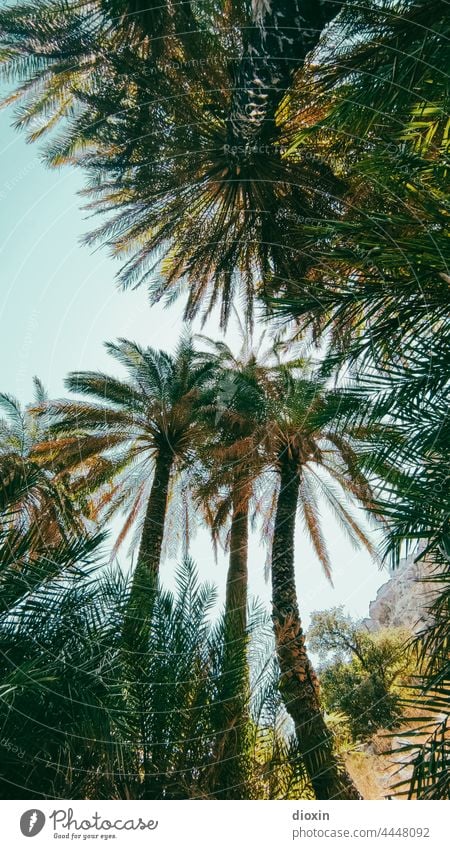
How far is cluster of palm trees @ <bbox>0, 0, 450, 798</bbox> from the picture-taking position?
9.68ft

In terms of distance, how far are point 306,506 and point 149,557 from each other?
12.4 ft

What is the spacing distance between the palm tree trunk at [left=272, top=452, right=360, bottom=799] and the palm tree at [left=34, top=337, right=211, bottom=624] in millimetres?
2228

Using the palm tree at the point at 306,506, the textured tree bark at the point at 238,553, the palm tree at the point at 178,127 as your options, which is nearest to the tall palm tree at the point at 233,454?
the textured tree bark at the point at 238,553

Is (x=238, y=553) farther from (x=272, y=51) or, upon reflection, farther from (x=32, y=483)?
(x=272, y=51)

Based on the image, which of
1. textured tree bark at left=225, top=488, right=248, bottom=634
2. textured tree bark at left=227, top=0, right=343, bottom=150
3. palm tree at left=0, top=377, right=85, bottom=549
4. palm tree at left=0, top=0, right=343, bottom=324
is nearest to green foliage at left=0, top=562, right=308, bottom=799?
palm tree at left=0, top=377, right=85, bottom=549

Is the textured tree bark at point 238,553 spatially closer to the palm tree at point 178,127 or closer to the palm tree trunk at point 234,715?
the palm tree trunk at point 234,715

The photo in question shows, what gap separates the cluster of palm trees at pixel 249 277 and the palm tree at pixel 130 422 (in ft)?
0.14

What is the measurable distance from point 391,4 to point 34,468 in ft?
15.9

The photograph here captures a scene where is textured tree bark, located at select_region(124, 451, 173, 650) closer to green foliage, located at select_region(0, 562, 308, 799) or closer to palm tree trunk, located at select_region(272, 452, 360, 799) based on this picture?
green foliage, located at select_region(0, 562, 308, 799)

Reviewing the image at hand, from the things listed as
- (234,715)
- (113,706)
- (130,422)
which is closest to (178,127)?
(130,422)

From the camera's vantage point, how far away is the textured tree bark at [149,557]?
4.41 meters

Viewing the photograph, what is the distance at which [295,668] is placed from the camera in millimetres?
5832

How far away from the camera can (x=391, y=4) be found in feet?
12.5

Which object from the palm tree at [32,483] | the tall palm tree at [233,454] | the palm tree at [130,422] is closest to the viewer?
the palm tree at [32,483]
